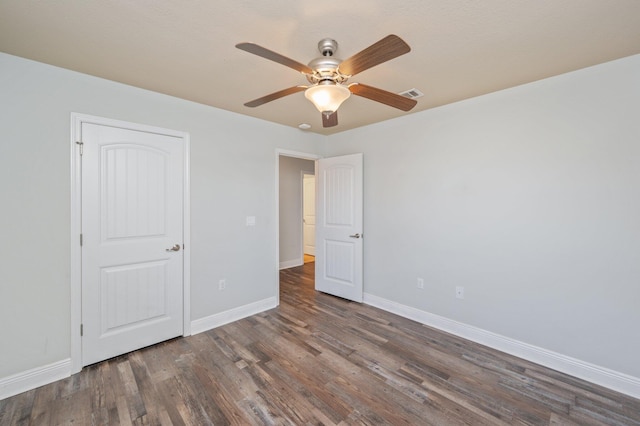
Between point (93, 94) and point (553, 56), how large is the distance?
3.62 meters

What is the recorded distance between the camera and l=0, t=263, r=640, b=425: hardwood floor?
5.86 feet

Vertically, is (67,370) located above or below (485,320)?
below

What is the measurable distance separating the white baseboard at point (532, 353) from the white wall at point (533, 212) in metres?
0.05

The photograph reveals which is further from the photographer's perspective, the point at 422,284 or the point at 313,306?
the point at 313,306

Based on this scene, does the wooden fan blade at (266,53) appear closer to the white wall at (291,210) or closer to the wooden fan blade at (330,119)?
the wooden fan blade at (330,119)

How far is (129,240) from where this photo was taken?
8.22 ft

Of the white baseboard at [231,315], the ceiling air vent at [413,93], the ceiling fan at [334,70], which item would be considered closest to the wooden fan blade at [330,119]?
the ceiling fan at [334,70]

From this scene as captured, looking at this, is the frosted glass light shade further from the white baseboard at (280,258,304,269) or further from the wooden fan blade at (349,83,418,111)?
the white baseboard at (280,258,304,269)

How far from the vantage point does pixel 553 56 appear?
1.95 metres

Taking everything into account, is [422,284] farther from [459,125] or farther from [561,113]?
[561,113]

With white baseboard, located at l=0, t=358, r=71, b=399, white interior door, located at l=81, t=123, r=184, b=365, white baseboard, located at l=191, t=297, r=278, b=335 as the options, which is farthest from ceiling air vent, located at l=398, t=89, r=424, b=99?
white baseboard, located at l=0, t=358, r=71, b=399

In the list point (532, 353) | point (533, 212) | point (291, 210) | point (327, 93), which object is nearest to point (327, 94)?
point (327, 93)

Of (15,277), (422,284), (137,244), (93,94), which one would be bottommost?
(422,284)

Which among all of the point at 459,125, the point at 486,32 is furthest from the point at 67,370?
the point at 459,125
